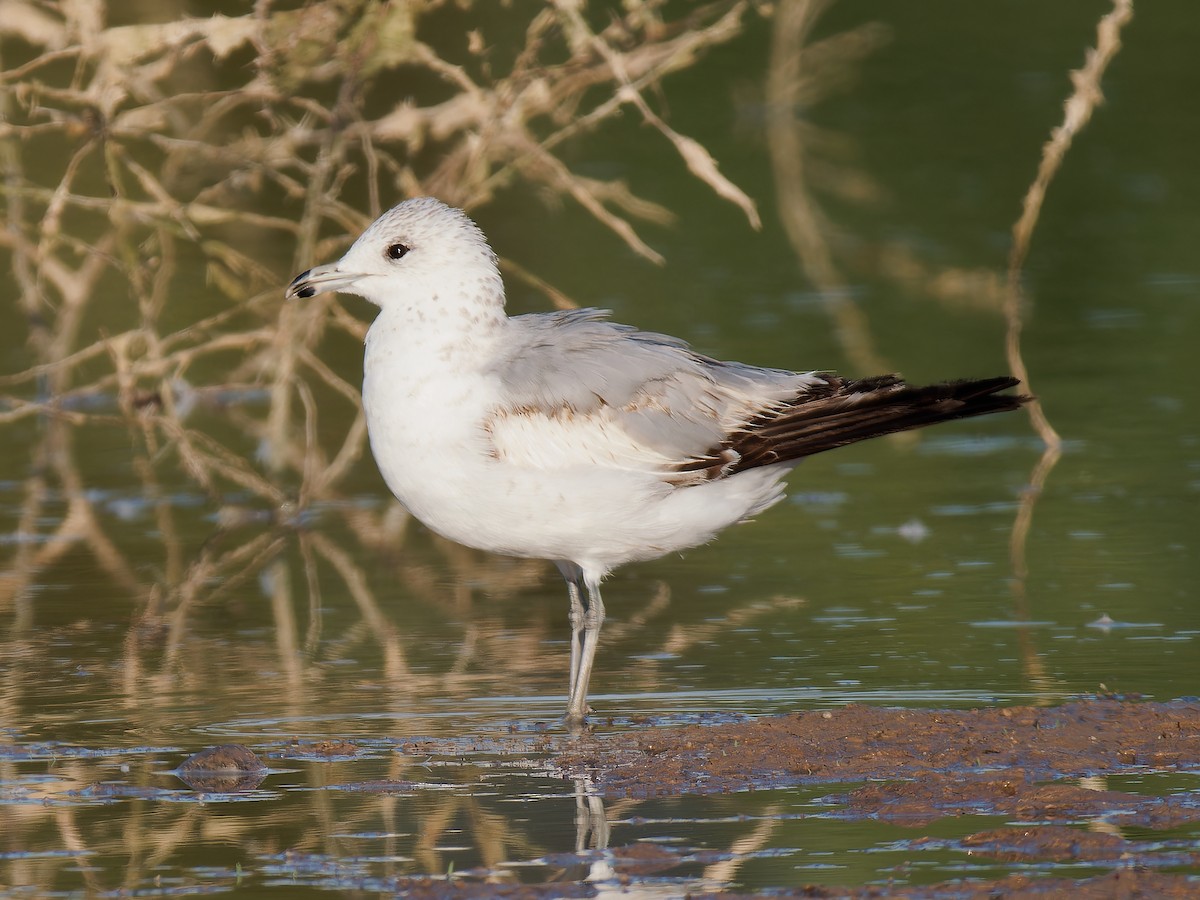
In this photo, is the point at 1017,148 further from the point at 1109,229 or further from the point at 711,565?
the point at 711,565

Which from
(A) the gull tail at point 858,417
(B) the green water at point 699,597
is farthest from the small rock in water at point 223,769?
(A) the gull tail at point 858,417

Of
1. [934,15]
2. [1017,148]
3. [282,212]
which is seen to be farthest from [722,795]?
[934,15]

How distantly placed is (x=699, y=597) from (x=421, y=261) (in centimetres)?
208

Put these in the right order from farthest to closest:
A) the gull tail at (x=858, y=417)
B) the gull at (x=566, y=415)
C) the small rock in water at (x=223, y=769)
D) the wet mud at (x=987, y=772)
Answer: the gull tail at (x=858, y=417), the gull at (x=566, y=415), the small rock in water at (x=223, y=769), the wet mud at (x=987, y=772)

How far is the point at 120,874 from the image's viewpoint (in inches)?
208

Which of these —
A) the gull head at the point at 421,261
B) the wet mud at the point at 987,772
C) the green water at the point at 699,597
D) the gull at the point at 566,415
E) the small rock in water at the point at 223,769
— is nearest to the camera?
the wet mud at the point at 987,772

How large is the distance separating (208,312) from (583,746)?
8.09 meters

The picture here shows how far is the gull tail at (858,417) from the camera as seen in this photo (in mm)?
6875

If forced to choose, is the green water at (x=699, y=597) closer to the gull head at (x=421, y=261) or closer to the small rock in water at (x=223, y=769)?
the small rock in water at (x=223, y=769)

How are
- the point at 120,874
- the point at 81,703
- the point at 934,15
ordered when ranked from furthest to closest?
the point at 934,15 < the point at 81,703 < the point at 120,874

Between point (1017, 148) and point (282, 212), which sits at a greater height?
point (1017, 148)

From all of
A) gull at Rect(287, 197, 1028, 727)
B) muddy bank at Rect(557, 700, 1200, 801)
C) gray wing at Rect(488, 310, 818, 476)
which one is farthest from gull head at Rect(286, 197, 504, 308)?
muddy bank at Rect(557, 700, 1200, 801)

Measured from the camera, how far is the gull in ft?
21.9

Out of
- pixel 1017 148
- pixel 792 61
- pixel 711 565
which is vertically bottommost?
pixel 711 565
